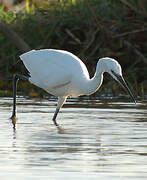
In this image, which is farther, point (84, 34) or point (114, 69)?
point (84, 34)

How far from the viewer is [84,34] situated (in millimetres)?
17203

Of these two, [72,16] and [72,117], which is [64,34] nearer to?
[72,16]

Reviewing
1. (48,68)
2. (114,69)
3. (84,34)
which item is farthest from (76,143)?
(84,34)

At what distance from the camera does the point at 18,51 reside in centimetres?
1673

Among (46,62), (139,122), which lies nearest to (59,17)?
(46,62)

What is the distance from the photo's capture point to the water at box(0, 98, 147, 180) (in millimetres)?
6633

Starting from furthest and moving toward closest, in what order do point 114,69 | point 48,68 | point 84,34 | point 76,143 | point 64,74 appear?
1. point 84,34
2. point 48,68
3. point 64,74
4. point 114,69
5. point 76,143

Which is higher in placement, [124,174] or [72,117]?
[124,174]

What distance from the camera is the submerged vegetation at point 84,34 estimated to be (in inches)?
640

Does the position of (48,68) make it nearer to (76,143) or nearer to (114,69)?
(114,69)

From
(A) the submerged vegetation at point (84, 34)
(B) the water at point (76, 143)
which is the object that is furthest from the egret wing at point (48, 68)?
(A) the submerged vegetation at point (84, 34)

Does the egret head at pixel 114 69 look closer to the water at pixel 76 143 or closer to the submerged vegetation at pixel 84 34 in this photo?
the water at pixel 76 143

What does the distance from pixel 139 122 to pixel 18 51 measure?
22.3 feet

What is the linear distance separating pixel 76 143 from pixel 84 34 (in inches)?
350
